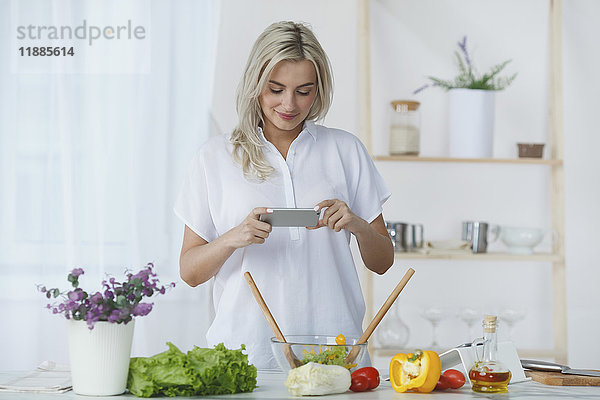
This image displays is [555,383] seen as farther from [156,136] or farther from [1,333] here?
[1,333]

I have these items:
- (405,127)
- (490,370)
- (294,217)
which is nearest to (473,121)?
(405,127)

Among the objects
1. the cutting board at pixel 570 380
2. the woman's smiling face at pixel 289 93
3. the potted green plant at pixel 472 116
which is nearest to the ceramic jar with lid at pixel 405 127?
the potted green plant at pixel 472 116

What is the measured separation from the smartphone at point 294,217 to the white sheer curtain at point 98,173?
182cm

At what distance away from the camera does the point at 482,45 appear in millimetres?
3992

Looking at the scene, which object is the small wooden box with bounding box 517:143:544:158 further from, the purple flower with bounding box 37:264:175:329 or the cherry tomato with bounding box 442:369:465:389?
the purple flower with bounding box 37:264:175:329

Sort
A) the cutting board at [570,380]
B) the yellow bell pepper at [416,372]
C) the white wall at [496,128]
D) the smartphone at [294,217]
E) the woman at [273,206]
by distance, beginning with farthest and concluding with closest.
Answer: the white wall at [496,128] < the woman at [273,206] < the smartphone at [294,217] < the cutting board at [570,380] < the yellow bell pepper at [416,372]

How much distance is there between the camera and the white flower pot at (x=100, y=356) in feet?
4.84

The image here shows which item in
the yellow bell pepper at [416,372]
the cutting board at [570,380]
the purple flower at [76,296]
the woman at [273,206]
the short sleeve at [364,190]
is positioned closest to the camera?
the purple flower at [76,296]

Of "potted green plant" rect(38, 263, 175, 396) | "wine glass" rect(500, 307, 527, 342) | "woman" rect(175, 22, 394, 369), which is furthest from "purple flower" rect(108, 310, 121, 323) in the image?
"wine glass" rect(500, 307, 527, 342)

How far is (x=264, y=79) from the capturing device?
217 cm

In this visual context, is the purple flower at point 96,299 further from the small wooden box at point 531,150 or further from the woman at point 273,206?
the small wooden box at point 531,150

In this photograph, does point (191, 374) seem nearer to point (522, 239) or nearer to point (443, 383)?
point (443, 383)

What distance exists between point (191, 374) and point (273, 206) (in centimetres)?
77

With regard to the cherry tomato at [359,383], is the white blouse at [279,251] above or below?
above
